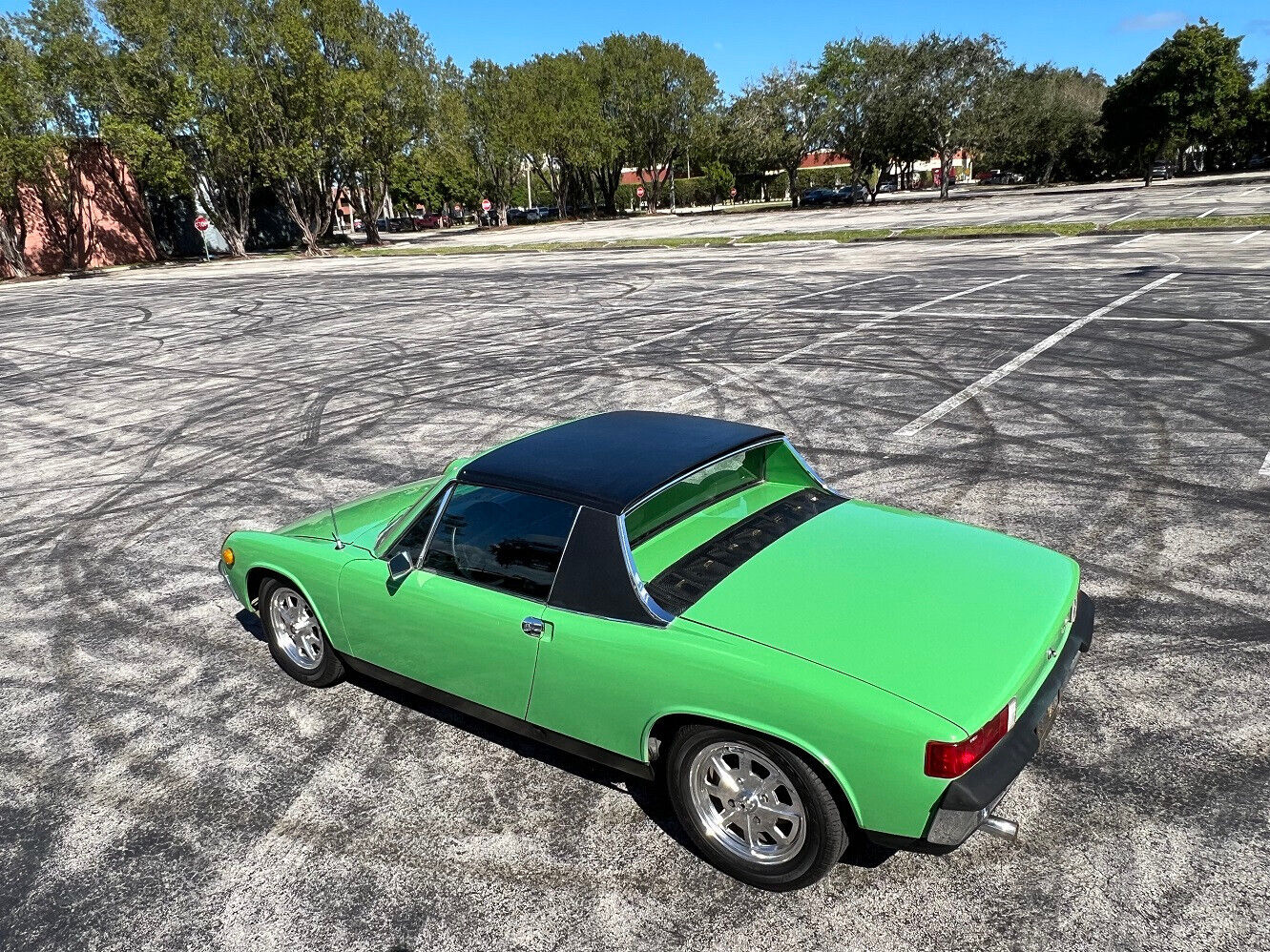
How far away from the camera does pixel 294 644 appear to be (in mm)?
4801

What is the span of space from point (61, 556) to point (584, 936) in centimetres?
597

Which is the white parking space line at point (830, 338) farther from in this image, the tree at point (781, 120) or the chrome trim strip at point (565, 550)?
the tree at point (781, 120)

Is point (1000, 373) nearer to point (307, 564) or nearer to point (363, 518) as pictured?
point (363, 518)

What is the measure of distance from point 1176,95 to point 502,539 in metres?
62.1

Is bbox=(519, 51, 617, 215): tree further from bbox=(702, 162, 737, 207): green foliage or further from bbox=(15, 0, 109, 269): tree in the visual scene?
bbox=(15, 0, 109, 269): tree

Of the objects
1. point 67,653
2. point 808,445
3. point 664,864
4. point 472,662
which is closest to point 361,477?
point 67,653

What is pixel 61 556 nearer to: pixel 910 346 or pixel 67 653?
pixel 67 653

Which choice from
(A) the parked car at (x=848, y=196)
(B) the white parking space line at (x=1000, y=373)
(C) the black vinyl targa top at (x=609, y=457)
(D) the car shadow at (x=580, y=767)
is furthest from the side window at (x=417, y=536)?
(A) the parked car at (x=848, y=196)

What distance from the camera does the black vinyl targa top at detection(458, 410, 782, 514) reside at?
353cm

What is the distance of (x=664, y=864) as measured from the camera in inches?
131

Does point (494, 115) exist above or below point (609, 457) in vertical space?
above

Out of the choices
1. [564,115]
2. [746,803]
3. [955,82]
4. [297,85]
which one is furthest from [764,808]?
[564,115]

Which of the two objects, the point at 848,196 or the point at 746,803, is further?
the point at 848,196

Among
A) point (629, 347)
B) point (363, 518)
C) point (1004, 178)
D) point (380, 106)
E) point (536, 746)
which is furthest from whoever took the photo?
point (1004, 178)
